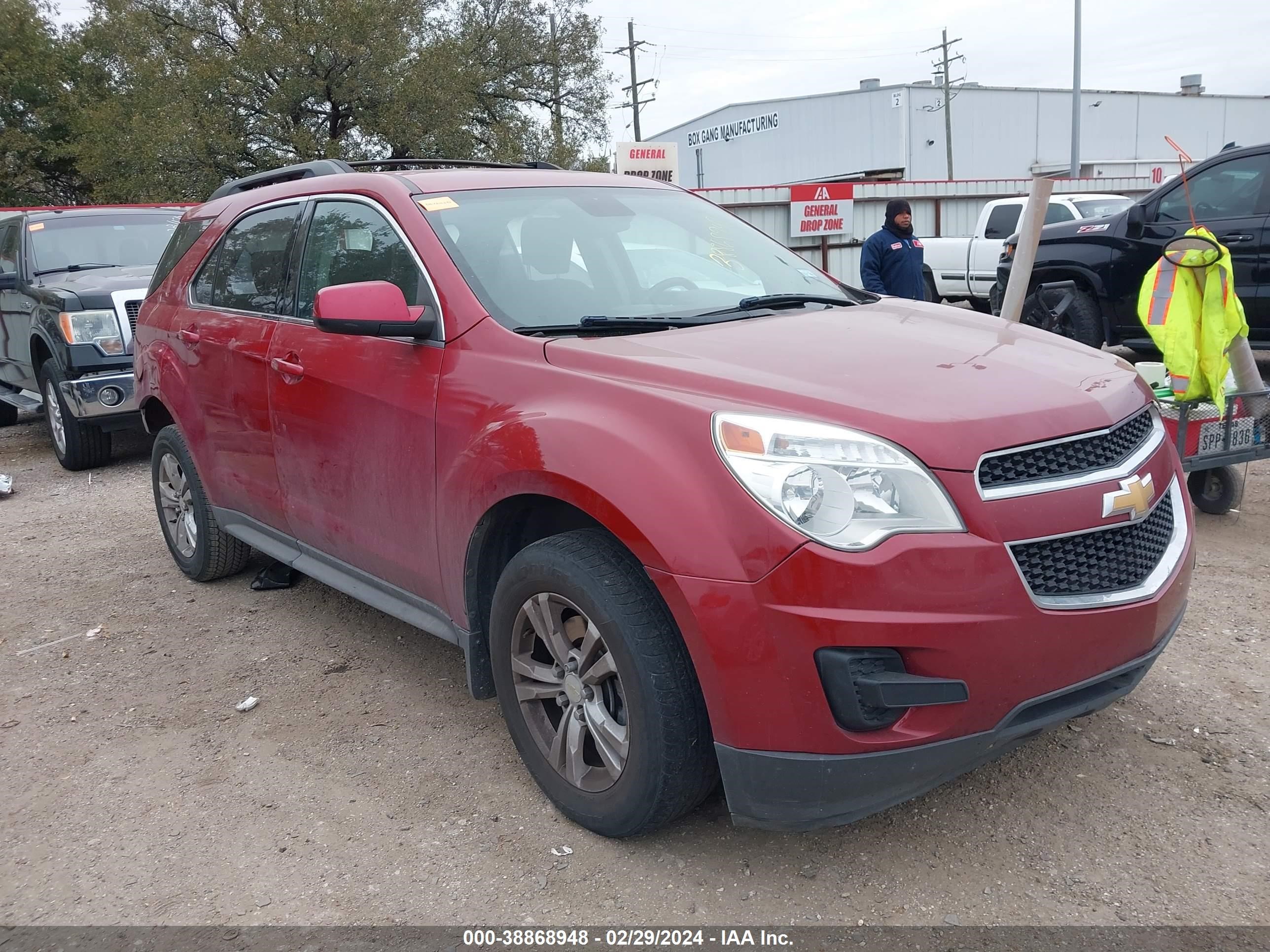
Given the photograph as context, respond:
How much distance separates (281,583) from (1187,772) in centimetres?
396

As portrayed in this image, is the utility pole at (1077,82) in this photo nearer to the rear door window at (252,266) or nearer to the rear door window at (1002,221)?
the rear door window at (1002,221)

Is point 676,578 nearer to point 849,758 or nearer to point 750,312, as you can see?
point 849,758

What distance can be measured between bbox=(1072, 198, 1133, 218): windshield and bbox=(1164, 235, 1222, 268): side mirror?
9297 mm

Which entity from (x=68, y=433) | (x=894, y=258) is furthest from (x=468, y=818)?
(x=68, y=433)

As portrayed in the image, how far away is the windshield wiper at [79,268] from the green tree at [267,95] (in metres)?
17.5

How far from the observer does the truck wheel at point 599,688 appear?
2.49 meters

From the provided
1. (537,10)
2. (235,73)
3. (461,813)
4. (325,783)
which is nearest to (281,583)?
(325,783)

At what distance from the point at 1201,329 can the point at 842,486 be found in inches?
155

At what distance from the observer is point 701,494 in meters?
2.35

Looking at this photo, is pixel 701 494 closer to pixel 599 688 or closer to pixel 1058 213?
pixel 599 688

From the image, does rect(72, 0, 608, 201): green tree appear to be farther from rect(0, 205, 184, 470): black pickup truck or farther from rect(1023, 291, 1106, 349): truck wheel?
rect(1023, 291, 1106, 349): truck wheel

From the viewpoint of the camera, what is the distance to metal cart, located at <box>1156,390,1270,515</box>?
16.7ft

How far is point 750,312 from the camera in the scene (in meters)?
3.29

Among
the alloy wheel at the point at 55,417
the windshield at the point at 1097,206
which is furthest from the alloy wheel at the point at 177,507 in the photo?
the windshield at the point at 1097,206
